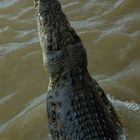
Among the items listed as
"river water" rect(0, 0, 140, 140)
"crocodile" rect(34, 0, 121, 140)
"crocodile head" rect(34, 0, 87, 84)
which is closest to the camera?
"crocodile" rect(34, 0, 121, 140)

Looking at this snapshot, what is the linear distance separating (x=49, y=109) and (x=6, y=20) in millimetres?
3229

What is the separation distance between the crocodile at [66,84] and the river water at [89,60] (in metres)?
0.75

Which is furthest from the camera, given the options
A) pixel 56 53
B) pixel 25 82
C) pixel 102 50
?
pixel 102 50

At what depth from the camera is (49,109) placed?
3.76 m

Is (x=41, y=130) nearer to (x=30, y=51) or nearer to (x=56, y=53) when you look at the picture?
(x=56, y=53)

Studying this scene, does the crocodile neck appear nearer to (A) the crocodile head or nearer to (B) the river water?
(A) the crocodile head

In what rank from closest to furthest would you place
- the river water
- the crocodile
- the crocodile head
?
the crocodile
the crocodile head
the river water

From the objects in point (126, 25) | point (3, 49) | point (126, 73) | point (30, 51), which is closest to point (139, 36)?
point (126, 25)

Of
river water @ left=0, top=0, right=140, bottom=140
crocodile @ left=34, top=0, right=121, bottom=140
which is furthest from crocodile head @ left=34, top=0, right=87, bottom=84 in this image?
river water @ left=0, top=0, right=140, bottom=140

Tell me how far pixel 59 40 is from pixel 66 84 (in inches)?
14.2

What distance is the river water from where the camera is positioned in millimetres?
4691

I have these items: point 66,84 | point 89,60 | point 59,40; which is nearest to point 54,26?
point 59,40

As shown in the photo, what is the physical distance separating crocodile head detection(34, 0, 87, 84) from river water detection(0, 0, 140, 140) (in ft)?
3.18

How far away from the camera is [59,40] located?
3.66m
